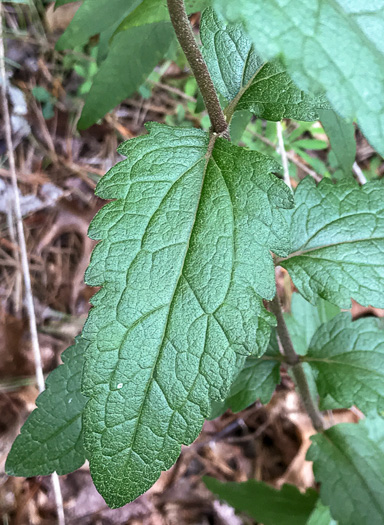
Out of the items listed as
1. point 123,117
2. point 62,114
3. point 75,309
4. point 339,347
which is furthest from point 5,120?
point 339,347

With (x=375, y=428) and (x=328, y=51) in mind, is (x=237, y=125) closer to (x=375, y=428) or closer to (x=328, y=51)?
(x=328, y=51)

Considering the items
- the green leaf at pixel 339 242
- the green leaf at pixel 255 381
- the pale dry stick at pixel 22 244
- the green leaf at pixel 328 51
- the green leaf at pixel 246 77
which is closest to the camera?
the green leaf at pixel 328 51

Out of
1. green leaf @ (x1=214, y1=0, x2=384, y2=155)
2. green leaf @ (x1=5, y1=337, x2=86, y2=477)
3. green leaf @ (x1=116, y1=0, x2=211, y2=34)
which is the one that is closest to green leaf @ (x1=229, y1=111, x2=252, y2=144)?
green leaf @ (x1=116, y1=0, x2=211, y2=34)

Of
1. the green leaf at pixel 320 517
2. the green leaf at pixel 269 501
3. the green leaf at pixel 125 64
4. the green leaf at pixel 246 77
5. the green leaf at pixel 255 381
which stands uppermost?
the green leaf at pixel 125 64

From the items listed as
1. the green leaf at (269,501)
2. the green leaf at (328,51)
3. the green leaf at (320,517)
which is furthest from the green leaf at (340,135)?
the green leaf at (269,501)

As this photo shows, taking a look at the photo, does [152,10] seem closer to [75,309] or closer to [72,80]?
[75,309]

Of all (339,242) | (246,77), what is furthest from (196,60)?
(339,242)

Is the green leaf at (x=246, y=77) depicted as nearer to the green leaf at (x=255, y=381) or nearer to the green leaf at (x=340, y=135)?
the green leaf at (x=340, y=135)

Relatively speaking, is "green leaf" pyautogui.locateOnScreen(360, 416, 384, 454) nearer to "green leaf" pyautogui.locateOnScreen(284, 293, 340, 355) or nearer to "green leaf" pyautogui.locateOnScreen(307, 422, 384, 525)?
"green leaf" pyautogui.locateOnScreen(307, 422, 384, 525)
